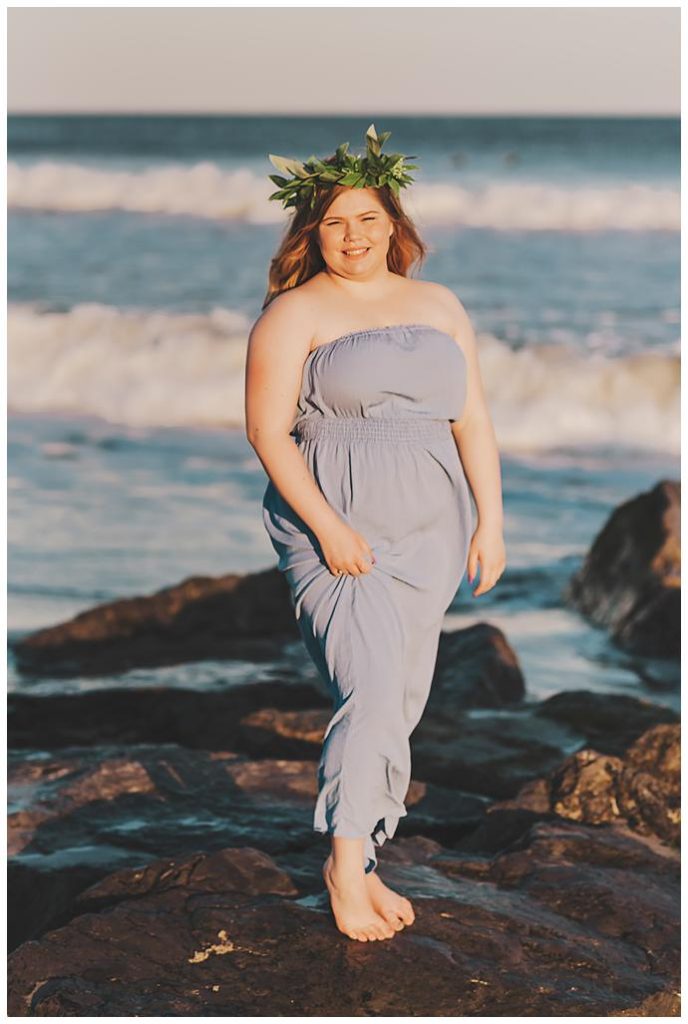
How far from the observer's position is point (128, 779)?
5668mm

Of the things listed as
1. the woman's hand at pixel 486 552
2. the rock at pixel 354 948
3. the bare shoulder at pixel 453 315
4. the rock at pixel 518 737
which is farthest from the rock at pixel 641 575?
the bare shoulder at pixel 453 315

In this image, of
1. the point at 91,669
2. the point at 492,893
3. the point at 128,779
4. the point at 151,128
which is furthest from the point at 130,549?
the point at 151,128

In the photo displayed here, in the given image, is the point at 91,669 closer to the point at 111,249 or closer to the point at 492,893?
the point at 492,893

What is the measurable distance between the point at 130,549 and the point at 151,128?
3026cm

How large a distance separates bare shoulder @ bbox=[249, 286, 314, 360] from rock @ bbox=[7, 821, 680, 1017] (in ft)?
5.06

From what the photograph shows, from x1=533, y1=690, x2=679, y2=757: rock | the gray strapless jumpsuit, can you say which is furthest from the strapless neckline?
x1=533, y1=690, x2=679, y2=757: rock

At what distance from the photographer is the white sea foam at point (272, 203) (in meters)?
25.7

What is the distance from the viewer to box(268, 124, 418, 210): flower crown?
410 cm

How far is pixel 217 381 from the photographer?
16547mm

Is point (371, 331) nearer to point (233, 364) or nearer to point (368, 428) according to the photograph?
point (368, 428)

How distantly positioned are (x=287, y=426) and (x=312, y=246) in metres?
0.56

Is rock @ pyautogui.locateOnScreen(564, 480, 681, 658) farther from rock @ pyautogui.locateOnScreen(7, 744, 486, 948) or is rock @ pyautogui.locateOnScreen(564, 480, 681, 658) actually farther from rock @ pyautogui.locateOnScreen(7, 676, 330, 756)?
rock @ pyautogui.locateOnScreen(7, 744, 486, 948)

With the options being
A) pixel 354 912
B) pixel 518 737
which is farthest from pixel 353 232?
pixel 518 737

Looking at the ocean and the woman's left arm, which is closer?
the woman's left arm
